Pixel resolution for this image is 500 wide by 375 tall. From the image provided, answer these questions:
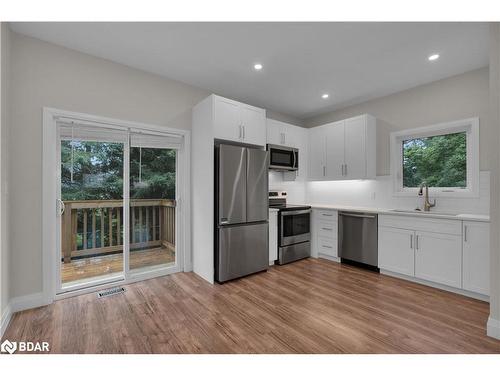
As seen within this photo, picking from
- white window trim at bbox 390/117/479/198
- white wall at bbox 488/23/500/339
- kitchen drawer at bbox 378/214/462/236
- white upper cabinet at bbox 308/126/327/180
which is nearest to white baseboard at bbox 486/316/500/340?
white wall at bbox 488/23/500/339

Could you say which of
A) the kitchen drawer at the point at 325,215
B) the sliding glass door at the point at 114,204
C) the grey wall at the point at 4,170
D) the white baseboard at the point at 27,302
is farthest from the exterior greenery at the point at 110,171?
the kitchen drawer at the point at 325,215

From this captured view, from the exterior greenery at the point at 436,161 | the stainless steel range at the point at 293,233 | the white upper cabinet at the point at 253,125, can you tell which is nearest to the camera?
the exterior greenery at the point at 436,161

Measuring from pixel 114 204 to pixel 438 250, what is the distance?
4.04m

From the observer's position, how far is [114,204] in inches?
118

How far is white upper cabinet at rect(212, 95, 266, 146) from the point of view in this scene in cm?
303

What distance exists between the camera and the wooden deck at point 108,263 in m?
2.85

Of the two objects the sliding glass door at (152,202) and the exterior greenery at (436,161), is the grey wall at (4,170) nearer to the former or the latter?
the sliding glass door at (152,202)

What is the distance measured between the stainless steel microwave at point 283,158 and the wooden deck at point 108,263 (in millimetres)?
2106

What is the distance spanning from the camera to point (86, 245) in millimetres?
2924

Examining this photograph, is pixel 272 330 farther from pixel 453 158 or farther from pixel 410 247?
pixel 453 158

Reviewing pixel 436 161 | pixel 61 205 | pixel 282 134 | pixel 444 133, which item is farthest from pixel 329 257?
pixel 61 205

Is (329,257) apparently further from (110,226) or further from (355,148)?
(110,226)

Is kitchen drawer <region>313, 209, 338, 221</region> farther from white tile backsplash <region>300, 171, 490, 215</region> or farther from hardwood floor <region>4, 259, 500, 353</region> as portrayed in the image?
hardwood floor <region>4, 259, 500, 353</region>
